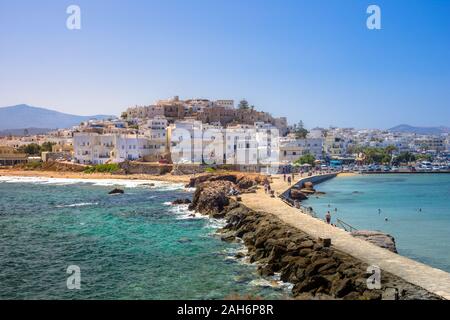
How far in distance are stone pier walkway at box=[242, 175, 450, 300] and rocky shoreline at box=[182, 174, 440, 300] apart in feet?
1.38

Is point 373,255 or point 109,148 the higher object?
point 109,148

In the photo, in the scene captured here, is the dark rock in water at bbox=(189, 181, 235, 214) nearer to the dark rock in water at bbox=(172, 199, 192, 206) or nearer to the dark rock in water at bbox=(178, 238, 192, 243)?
the dark rock in water at bbox=(172, 199, 192, 206)

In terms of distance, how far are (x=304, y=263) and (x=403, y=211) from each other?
76.7 ft

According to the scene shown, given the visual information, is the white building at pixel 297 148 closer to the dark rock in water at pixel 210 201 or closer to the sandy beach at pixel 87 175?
the sandy beach at pixel 87 175

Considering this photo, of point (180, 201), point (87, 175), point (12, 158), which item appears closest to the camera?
point (180, 201)

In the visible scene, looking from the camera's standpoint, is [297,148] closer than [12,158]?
Yes

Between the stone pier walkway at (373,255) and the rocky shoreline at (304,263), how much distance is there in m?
0.42

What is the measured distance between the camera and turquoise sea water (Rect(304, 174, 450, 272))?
24.4m

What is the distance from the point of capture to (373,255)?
60.0ft

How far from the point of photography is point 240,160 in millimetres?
66375

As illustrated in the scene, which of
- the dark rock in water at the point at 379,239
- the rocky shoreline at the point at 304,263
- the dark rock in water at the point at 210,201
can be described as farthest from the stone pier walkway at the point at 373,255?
the dark rock in water at the point at 210,201

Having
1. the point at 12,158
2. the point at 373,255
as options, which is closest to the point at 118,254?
the point at 373,255

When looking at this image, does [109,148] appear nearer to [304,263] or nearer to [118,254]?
[118,254]
